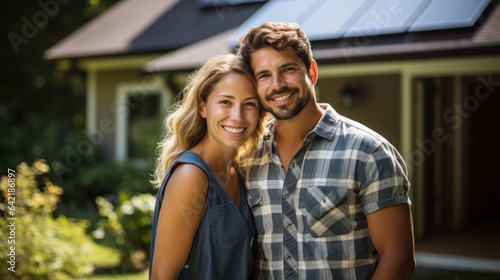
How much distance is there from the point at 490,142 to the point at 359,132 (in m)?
8.62

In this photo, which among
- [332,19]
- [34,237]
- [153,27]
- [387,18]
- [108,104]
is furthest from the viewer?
[108,104]

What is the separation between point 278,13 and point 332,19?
850 millimetres

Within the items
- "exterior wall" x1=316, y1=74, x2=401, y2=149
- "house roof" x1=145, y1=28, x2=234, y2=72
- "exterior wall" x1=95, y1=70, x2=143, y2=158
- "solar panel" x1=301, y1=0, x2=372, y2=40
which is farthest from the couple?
"exterior wall" x1=95, y1=70, x2=143, y2=158

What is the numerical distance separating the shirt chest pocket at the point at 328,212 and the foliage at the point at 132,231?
4995mm

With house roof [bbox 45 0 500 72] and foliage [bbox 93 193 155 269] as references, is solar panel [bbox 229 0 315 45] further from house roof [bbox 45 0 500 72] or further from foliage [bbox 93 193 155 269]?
foliage [bbox 93 193 155 269]

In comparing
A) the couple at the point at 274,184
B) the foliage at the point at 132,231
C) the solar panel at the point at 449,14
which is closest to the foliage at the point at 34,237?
the foliage at the point at 132,231

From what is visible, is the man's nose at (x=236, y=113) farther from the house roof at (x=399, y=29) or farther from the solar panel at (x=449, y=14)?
the solar panel at (x=449, y=14)

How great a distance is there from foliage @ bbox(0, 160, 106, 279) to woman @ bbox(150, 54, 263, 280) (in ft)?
10.2

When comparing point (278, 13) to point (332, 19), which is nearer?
point (332, 19)

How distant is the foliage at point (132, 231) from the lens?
765 centimetres

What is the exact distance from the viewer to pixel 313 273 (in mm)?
2883

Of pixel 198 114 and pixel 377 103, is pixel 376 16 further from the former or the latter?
pixel 198 114

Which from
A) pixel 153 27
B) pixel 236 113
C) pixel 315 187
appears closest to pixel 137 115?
pixel 153 27

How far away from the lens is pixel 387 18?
25.4 feet
